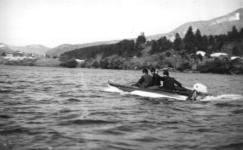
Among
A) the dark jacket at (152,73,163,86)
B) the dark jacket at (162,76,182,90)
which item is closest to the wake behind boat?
the dark jacket at (162,76,182,90)

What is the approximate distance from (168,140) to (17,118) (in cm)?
655

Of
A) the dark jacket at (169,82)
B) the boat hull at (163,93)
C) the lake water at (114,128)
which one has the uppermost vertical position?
the dark jacket at (169,82)

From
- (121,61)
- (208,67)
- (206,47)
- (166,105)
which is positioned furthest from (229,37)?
(166,105)

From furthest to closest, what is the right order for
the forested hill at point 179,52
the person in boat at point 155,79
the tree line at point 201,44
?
the tree line at point 201,44, the forested hill at point 179,52, the person in boat at point 155,79

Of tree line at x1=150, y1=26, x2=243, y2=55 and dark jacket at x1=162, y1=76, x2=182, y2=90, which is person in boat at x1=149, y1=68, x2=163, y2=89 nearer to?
dark jacket at x1=162, y1=76, x2=182, y2=90

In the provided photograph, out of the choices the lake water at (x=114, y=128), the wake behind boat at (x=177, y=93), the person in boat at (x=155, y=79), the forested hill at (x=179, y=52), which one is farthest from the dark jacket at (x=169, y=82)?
the forested hill at (x=179, y=52)

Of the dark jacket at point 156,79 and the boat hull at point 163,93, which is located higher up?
the dark jacket at point 156,79

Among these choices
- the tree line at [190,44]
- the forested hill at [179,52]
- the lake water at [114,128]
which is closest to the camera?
the lake water at [114,128]

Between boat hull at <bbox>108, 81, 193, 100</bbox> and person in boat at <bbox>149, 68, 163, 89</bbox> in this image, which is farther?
person in boat at <bbox>149, 68, 163, 89</bbox>

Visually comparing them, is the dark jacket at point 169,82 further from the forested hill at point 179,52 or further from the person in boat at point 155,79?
the forested hill at point 179,52

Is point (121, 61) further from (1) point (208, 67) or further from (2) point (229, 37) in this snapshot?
(2) point (229, 37)

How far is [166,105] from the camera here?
57.6 ft

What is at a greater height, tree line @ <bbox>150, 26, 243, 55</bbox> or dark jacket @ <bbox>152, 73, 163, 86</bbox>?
tree line @ <bbox>150, 26, 243, 55</bbox>

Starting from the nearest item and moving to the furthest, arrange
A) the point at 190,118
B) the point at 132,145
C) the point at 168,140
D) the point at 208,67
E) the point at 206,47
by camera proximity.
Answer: the point at 132,145 → the point at 168,140 → the point at 190,118 → the point at 208,67 → the point at 206,47
